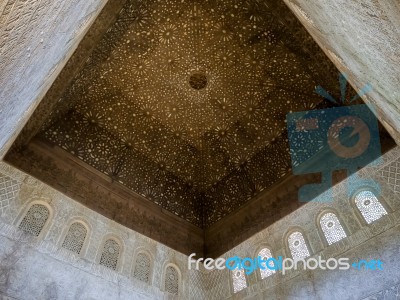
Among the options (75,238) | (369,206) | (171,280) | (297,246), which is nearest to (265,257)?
(297,246)

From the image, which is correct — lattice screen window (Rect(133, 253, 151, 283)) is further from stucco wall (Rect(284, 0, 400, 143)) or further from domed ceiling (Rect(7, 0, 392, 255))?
stucco wall (Rect(284, 0, 400, 143))

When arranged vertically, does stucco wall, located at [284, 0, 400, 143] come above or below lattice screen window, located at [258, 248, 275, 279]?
below

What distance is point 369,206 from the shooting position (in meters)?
4.59

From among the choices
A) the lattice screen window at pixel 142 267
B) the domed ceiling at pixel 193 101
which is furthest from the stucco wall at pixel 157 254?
the domed ceiling at pixel 193 101

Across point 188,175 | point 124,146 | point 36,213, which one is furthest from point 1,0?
point 188,175

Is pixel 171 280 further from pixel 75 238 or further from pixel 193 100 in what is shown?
pixel 193 100

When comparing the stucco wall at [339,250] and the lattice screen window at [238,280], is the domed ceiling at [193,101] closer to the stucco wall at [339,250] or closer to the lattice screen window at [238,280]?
the stucco wall at [339,250]

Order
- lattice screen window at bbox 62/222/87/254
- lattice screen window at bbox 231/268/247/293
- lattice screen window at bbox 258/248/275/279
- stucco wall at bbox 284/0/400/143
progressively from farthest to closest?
lattice screen window at bbox 231/268/247/293 < lattice screen window at bbox 258/248/275/279 < lattice screen window at bbox 62/222/87/254 < stucco wall at bbox 284/0/400/143

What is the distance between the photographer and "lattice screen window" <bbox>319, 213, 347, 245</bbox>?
Result: 15.4ft

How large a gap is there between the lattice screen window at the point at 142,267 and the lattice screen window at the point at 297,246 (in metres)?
2.35

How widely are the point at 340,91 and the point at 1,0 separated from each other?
18.1ft

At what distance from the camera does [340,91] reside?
18.5 ft

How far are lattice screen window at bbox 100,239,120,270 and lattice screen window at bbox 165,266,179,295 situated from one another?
3.19 ft

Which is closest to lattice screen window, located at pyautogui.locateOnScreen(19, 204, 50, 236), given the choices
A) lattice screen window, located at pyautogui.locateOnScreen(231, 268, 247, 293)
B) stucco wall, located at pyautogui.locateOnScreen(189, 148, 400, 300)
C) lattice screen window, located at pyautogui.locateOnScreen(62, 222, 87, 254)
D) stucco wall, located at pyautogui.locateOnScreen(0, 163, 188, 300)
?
stucco wall, located at pyautogui.locateOnScreen(0, 163, 188, 300)
